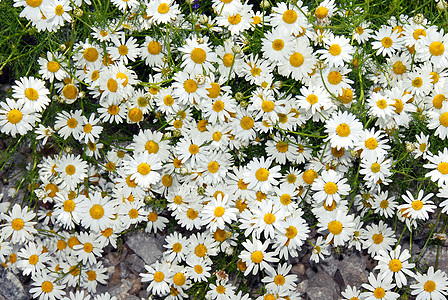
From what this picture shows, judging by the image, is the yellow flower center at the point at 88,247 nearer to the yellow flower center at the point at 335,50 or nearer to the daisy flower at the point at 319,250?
the daisy flower at the point at 319,250

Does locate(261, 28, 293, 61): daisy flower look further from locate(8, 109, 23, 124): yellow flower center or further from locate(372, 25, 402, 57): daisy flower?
locate(8, 109, 23, 124): yellow flower center

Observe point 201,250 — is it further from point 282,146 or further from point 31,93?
point 31,93

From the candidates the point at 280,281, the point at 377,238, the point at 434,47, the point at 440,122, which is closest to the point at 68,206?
the point at 280,281

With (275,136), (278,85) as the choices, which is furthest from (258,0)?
(275,136)

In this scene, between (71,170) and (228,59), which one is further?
(71,170)

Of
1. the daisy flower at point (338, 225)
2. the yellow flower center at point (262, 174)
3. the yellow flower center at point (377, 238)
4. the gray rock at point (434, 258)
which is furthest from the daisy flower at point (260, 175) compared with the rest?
the gray rock at point (434, 258)

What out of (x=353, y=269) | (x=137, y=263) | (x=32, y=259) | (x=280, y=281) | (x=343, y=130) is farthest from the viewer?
(x=137, y=263)

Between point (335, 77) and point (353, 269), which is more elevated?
point (335, 77)

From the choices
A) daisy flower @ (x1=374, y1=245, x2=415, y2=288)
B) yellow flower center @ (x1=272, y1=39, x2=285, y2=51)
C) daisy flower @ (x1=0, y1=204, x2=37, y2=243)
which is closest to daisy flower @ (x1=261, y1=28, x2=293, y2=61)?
yellow flower center @ (x1=272, y1=39, x2=285, y2=51)
